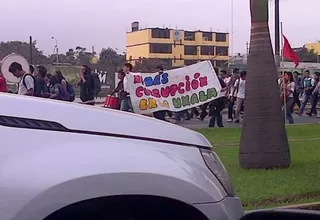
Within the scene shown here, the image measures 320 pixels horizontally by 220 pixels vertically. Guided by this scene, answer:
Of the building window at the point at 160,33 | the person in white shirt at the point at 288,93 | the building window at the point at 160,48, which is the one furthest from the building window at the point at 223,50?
the person in white shirt at the point at 288,93

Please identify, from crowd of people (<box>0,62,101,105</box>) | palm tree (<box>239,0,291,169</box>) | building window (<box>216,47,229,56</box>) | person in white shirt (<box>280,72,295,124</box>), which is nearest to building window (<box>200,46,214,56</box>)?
building window (<box>216,47,229,56</box>)

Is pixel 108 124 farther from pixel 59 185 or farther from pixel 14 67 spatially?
pixel 14 67

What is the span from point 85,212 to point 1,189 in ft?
1.37

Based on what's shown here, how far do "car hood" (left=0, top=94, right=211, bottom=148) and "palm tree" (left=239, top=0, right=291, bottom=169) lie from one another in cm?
582

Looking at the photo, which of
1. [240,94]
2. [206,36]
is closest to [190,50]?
[206,36]

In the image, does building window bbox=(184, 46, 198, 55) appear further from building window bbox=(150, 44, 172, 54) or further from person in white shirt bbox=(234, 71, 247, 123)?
person in white shirt bbox=(234, 71, 247, 123)

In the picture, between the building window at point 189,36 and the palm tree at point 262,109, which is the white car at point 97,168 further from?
the building window at point 189,36

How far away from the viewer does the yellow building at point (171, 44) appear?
71250 millimetres

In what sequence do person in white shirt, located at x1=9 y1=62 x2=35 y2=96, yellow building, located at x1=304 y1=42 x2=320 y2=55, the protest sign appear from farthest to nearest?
yellow building, located at x1=304 y1=42 x2=320 y2=55
the protest sign
person in white shirt, located at x1=9 y1=62 x2=35 y2=96

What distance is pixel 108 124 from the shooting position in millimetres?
3096

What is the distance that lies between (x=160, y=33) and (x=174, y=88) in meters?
54.7

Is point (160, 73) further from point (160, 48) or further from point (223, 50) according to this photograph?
point (223, 50)

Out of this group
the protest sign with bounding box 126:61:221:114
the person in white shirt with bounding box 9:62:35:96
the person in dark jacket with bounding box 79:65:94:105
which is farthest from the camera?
the person in dark jacket with bounding box 79:65:94:105

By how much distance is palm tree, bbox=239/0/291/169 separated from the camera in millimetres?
9055
